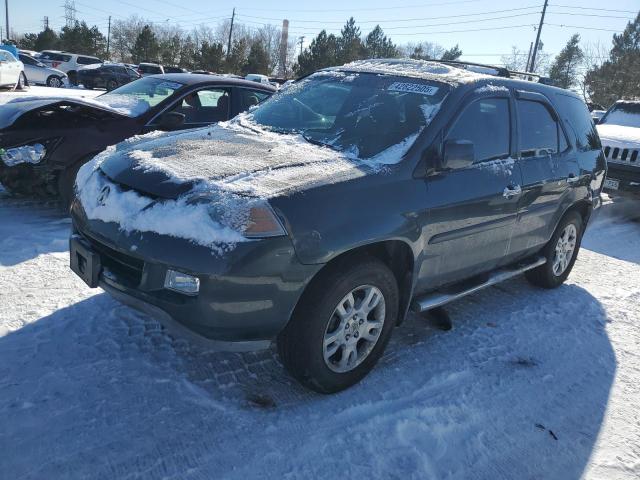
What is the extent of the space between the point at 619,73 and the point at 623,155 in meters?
50.3

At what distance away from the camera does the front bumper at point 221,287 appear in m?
2.47

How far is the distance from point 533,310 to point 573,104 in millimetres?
2023

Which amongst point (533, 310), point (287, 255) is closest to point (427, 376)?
point (287, 255)

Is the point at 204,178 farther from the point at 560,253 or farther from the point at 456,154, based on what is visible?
the point at 560,253

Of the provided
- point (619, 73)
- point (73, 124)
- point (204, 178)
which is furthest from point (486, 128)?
point (619, 73)

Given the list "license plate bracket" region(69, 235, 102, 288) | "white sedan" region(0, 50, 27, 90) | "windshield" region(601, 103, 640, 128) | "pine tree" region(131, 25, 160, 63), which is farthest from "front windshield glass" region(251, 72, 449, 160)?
"pine tree" region(131, 25, 160, 63)

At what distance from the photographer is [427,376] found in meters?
3.37

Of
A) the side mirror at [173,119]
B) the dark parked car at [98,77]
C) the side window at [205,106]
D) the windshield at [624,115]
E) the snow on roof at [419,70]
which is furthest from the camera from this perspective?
the dark parked car at [98,77]

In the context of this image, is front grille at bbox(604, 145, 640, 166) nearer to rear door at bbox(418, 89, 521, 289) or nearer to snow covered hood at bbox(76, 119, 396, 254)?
rear door at bbox(418, 89, 521, 289)

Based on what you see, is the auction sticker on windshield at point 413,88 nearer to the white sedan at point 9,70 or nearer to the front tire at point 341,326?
the front tire at point 341,326

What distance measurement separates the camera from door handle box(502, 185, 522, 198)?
3.80 meters

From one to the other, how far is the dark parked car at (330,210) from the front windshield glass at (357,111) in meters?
0.01

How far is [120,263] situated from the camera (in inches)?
112

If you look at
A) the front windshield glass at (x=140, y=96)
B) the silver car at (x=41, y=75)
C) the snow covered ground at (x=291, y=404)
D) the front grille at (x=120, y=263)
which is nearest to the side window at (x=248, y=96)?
the front windshield glass at (x=140, y=96)
